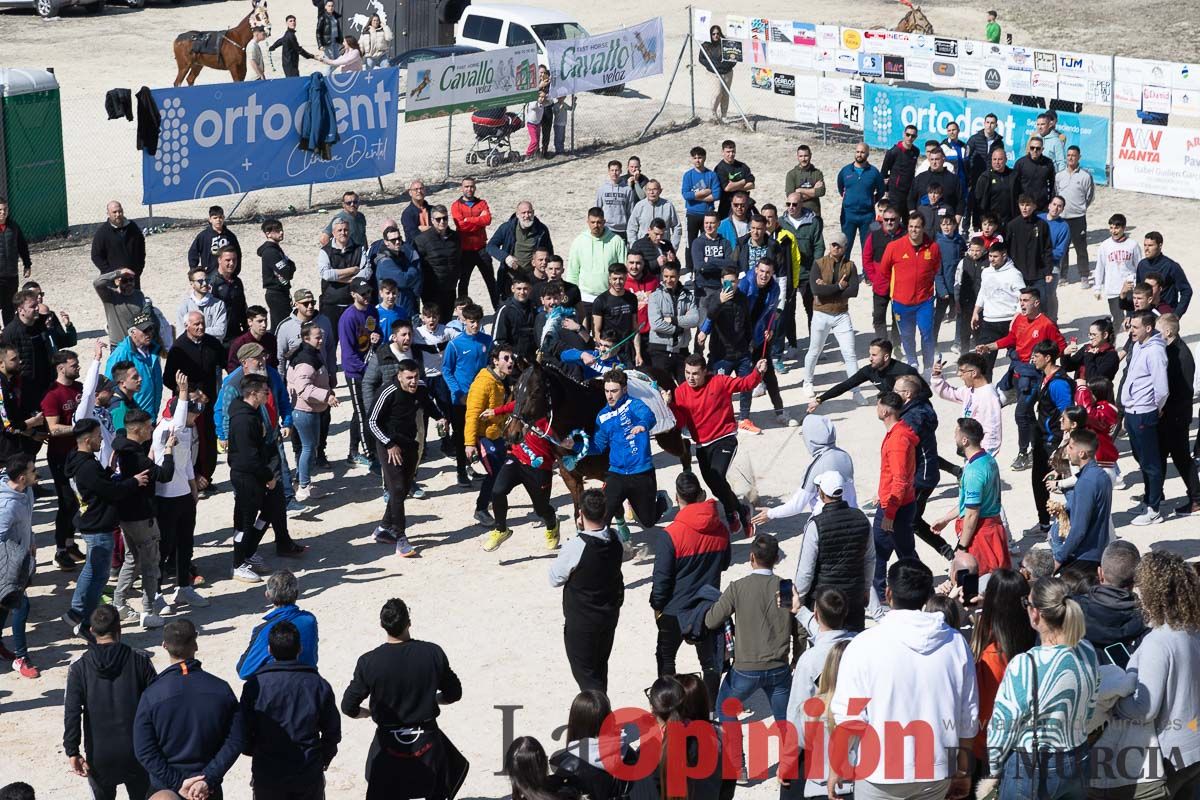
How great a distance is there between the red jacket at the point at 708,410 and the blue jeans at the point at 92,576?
4.26m

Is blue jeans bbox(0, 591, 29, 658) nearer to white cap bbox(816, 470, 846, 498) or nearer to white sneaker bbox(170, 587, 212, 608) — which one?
white sneaker bbox(170, 587, 212, 608)

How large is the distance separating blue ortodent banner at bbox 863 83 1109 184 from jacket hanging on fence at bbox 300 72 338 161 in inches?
326

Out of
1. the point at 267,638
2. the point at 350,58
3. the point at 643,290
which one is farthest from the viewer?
the point at 350,58

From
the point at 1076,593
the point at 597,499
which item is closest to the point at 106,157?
the point at 597,499

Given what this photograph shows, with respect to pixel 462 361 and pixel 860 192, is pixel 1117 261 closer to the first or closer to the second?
pixel 860 192

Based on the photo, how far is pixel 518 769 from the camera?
6262 mm

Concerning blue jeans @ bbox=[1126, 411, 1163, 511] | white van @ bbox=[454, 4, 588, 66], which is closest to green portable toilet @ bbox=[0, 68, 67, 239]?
white van @ bbox=[454, 4, 588, 66]

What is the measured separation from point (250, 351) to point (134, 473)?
1870 mm

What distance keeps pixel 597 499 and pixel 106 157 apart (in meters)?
18.0

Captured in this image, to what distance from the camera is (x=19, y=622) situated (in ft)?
33.2

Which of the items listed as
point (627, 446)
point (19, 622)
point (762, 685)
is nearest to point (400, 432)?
point (627, 446)

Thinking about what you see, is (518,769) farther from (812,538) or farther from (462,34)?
(462,34)

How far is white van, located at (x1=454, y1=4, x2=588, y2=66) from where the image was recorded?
95.9ft

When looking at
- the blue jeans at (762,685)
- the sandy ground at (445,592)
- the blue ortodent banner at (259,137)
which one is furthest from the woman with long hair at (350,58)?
the blue jeans at (762,685)
